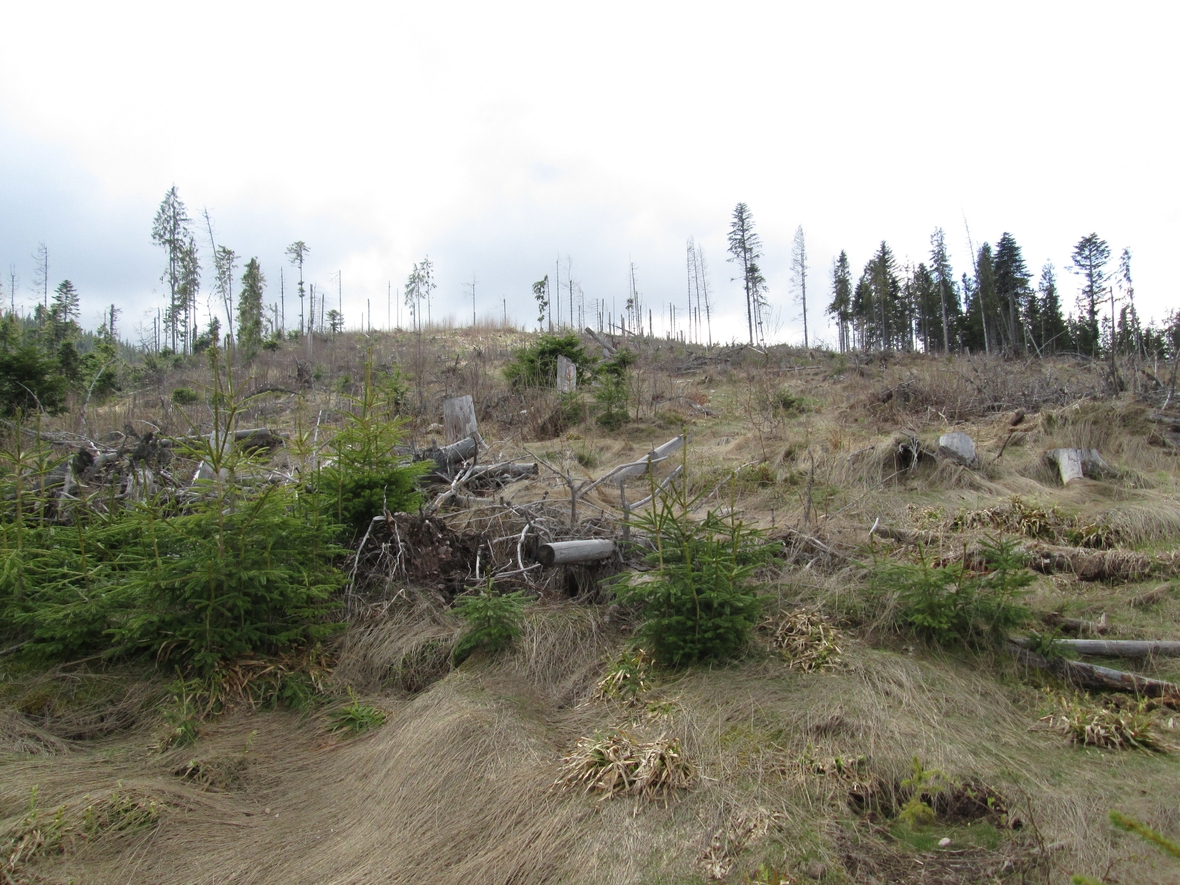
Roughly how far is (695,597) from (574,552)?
1310 mm

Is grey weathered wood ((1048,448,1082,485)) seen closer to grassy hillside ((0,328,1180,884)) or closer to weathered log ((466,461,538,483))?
grassy hillside ((0,328,1180,884))

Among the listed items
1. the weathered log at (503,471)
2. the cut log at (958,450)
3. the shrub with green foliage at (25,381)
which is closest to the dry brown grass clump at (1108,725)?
the cut log at (958,450)

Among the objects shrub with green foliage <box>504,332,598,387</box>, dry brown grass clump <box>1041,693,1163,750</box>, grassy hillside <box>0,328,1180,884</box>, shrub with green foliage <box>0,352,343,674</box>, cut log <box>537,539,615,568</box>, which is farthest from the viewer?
shrub with green foliage <box>504,332,598,387</box>

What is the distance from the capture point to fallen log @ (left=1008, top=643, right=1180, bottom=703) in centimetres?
329

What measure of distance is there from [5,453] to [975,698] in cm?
595

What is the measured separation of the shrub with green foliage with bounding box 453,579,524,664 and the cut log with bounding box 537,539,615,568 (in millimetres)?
546

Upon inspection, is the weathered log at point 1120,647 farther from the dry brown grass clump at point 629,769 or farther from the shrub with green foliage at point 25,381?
the shrub with green foliage at point 25,381

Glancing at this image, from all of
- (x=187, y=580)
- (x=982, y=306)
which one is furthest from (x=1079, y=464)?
(x=982, y=306)

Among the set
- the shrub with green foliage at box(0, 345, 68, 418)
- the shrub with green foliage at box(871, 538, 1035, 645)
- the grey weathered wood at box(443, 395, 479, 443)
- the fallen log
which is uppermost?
the shrub with green foliage at box(0, 345, 68, 418)

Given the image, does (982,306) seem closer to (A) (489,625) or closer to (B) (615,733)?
(A) (489,625)

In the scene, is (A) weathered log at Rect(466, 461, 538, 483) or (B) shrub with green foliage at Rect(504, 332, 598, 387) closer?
(A) weathered log at Rect(466, 461, 538, 483)

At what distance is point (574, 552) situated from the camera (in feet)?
15.6

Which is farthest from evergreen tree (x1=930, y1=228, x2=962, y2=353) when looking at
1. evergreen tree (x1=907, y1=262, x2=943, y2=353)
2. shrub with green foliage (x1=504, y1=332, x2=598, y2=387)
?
shrub with green foliage (x1=504, y1=332, x2=598, y2=387)

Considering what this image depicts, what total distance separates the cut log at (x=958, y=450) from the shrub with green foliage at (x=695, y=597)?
4917mm
